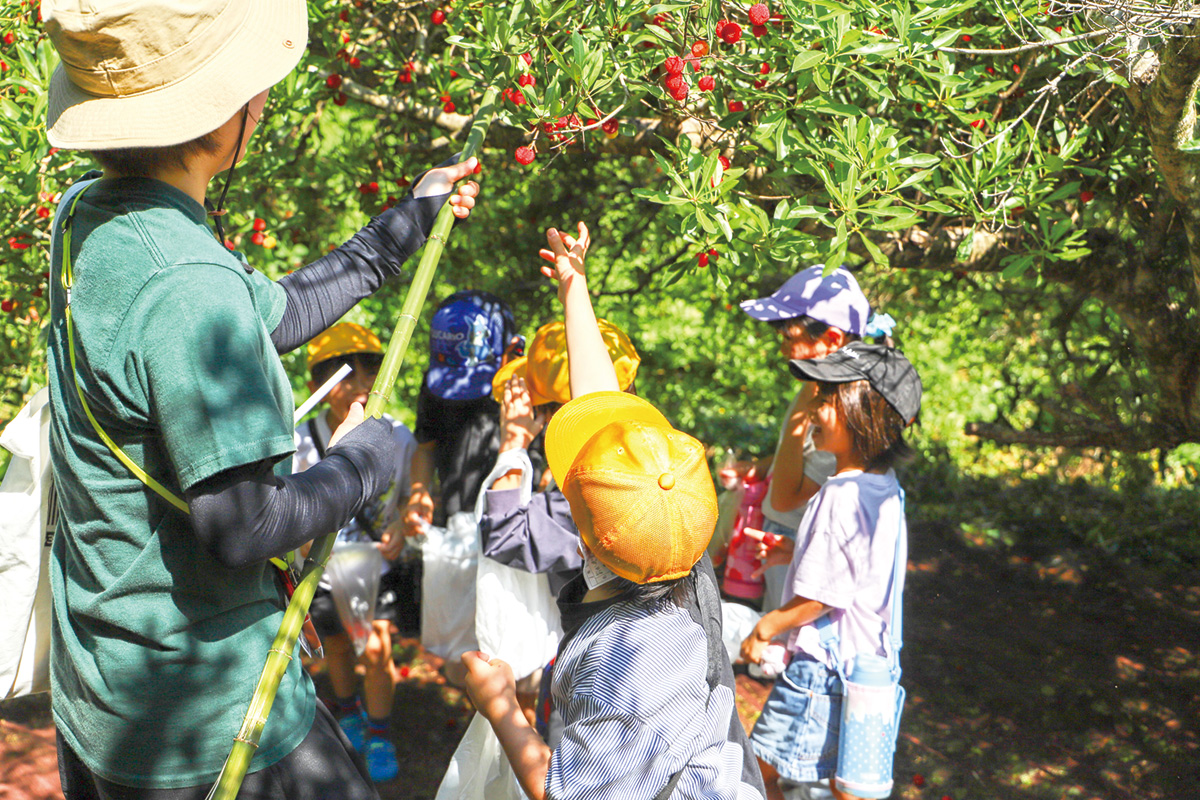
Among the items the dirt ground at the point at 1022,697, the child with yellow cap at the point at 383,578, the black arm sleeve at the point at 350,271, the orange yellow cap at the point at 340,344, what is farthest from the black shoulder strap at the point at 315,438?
the black arm sleeve at the point at 350,271

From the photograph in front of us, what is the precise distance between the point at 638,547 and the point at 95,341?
32.9 inches

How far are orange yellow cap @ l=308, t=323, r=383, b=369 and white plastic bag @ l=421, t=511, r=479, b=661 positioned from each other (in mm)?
741

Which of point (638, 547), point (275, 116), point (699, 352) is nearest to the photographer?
point (638, 547)

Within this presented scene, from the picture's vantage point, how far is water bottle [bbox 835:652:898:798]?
230cm

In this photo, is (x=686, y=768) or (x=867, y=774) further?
(x=867, y=774)

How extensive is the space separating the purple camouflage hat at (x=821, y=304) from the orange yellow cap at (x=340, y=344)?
1.40m

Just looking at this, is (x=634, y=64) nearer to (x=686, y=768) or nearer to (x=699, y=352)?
(x=686, y=768)

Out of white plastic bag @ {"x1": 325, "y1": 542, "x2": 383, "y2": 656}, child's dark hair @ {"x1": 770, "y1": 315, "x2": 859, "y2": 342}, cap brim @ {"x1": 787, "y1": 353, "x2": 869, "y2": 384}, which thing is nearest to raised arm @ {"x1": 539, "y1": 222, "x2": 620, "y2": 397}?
cap brim @ {"x1": 787, "y1": 353, "x2": 869, "y2": 384}

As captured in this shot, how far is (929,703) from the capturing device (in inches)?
164

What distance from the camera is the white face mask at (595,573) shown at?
5.18 ft

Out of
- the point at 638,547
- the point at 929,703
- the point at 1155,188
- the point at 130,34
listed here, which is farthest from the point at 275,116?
the point at 929,703

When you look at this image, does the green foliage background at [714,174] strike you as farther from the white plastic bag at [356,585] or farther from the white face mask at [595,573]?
the white plastic bag at [356,585]

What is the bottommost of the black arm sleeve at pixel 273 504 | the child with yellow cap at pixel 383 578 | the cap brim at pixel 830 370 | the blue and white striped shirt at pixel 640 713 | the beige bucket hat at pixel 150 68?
the child with yellow cap at pixel 383 578

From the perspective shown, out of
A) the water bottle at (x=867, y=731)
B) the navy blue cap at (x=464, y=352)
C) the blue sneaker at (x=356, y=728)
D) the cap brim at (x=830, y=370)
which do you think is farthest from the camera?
the blue sneaker at (x=356, y=728)
